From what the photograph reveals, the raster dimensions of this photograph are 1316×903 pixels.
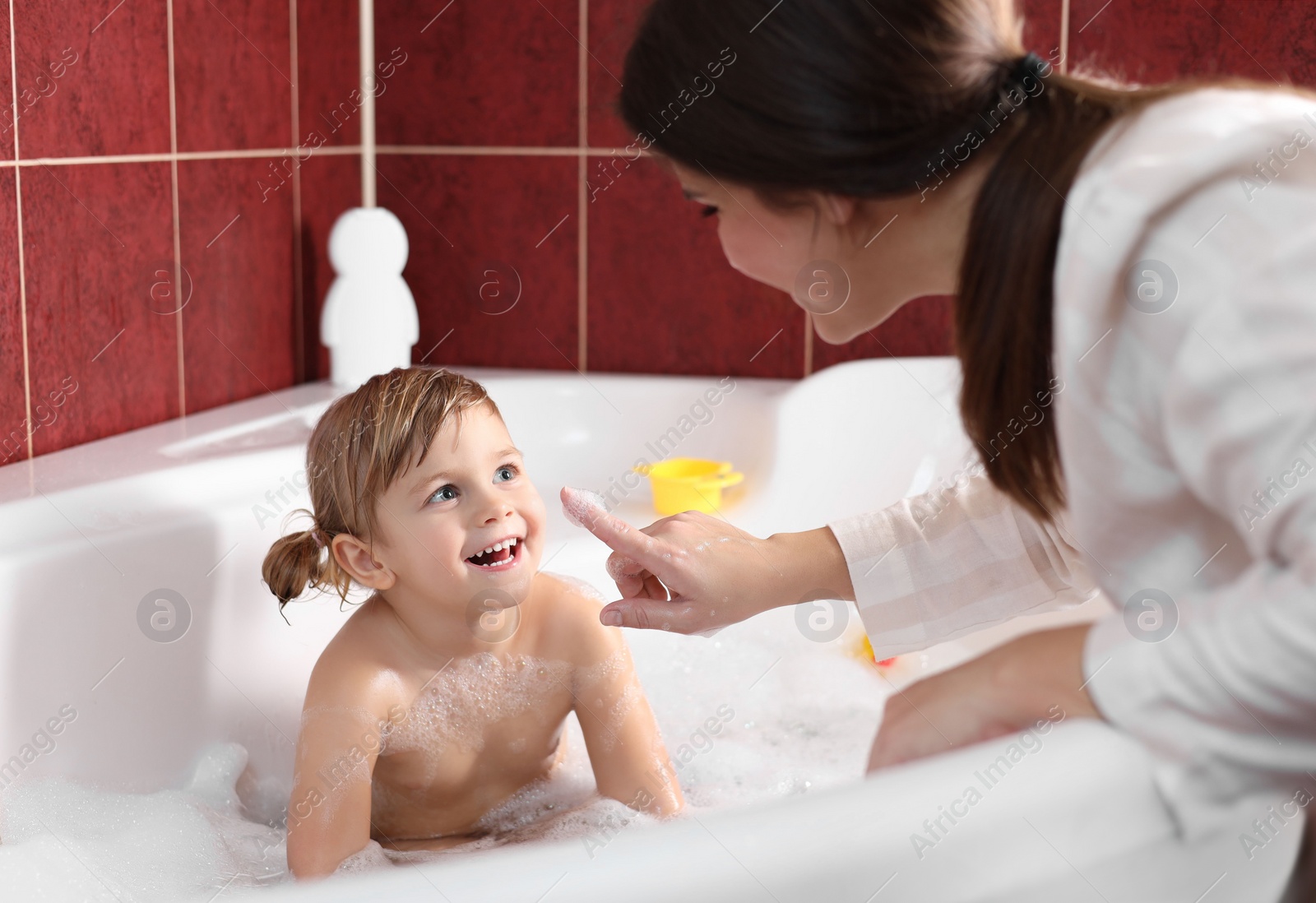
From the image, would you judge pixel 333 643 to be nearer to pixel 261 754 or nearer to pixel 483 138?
pixel 261 754

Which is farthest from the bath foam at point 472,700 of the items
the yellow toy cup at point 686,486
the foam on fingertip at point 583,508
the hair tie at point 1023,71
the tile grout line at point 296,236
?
the tile grout line at point 296,236

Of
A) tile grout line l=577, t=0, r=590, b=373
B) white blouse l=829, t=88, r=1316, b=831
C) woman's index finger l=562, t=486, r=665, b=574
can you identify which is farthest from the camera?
tile grout line l=577, t=0, r=590, b=373

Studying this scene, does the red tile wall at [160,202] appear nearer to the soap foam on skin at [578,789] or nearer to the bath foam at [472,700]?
the soap foam on skin at [578,789]

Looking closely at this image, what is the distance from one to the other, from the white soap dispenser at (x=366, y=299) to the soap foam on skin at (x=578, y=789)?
62cm

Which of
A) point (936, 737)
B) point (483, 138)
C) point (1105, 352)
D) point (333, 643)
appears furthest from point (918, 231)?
point (483, 138)

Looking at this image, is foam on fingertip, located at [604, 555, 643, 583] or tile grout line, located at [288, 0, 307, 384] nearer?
foam on fingertip, located at [604, 555, 643, 583]

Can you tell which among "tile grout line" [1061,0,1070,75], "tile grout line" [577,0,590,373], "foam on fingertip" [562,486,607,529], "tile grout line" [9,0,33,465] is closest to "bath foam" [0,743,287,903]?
"tile grout line" [9,0,33,465]

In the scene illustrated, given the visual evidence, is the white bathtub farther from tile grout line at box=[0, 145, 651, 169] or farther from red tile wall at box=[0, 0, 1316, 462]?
tile grout line at box=[0, 145, 651, 169]

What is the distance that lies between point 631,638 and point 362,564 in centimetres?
46

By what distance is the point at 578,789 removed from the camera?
1.32 m

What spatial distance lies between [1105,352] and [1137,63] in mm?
1398

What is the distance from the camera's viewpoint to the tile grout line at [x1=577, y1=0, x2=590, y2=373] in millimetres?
2043

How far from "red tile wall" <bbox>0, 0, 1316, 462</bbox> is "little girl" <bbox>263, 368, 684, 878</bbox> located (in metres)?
0.48

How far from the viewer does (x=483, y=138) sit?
2.12 meters
